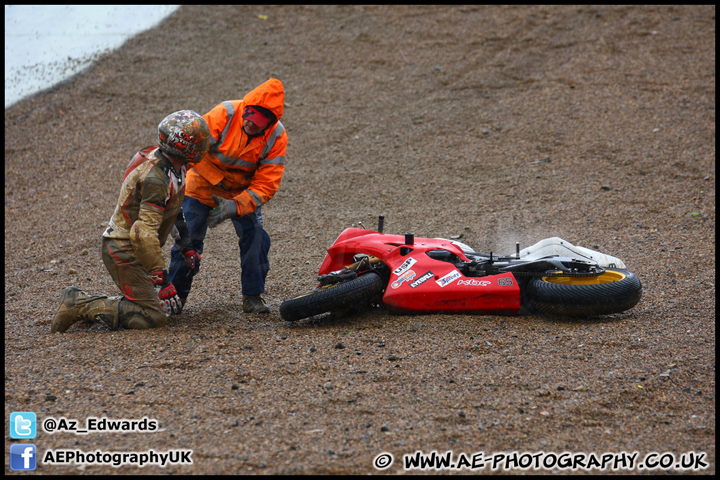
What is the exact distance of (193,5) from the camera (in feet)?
51.5

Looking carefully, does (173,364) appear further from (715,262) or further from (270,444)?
(715,262)

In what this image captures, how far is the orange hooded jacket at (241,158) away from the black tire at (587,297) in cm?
239

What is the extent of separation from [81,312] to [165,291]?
2.17 feet

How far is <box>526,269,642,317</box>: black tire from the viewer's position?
15.6 ft

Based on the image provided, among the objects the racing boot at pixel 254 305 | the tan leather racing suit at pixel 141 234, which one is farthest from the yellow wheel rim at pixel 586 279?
the tan leather racing suit at pixel 141 234

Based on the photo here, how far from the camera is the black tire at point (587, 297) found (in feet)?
15.6

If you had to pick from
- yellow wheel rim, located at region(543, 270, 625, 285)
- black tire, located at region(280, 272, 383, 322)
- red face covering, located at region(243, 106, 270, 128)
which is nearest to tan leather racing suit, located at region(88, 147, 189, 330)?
red face covering, located at region(243, 106, 270, 128)

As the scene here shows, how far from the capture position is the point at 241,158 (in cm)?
545

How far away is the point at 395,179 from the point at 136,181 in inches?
198

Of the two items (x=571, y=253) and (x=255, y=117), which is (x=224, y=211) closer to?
A: (x=255, y=117)

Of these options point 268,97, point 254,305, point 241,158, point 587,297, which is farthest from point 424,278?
point 268,97

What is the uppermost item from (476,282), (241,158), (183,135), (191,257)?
(183,135)

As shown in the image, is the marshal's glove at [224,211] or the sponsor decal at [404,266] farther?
the marshal's glove at [224,211]

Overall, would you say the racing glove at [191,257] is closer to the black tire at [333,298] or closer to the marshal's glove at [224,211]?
the marshal's glove at [224,211]
